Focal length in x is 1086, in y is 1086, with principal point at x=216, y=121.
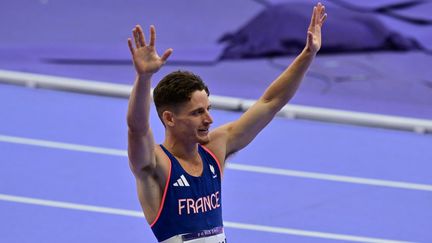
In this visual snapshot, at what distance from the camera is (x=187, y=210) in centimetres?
575

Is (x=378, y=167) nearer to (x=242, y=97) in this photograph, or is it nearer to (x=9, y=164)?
(x=242, y=97)

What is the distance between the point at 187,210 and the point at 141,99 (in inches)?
31.7

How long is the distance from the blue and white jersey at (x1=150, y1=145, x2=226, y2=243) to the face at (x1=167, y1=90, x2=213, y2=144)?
0.58 feet

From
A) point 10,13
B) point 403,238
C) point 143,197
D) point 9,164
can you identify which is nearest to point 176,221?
point 143,197

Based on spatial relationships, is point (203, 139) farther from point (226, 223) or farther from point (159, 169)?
point (226, 223)

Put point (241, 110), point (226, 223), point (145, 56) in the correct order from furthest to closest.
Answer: point (241, 110)
point (226, 223)
point (145, 56)

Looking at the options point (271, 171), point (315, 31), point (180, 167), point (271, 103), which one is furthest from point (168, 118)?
→ point (271, 171)

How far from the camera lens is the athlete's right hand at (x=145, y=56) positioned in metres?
5.16

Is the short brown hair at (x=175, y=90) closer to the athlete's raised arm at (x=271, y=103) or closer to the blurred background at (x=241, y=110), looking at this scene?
the athlete's raised arm at (x=271, y=103)

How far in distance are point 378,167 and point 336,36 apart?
2677 millimetres

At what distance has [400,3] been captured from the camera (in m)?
12.8

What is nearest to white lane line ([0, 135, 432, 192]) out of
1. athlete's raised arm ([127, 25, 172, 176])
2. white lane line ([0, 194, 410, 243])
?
white lane line ([0, 194, 410, 243])

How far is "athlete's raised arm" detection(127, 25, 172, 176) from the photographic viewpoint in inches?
204

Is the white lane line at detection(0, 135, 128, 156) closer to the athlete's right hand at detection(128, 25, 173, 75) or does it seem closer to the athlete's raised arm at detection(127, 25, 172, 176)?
the athlete's raised arm at detection(127, 25, 172, 176)
